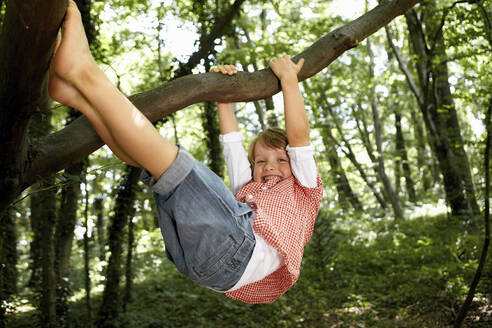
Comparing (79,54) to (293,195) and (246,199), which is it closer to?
(246,199)

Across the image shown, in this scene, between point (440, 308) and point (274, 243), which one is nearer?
point (274, 243)

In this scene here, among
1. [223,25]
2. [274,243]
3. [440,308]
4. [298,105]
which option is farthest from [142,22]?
[440,308]

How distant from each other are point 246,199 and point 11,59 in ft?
4.60

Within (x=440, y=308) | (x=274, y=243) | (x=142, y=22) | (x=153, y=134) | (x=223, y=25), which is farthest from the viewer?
(x=142, y=22)

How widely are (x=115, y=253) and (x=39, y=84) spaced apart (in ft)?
14.7

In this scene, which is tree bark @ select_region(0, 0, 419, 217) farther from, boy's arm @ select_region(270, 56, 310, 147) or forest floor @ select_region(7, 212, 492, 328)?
forest floor @ select_region(7, 212, 492, 328)

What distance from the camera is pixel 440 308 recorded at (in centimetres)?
578

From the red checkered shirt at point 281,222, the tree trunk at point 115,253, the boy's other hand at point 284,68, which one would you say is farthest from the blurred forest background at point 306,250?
the boy's other hand at point 284,68

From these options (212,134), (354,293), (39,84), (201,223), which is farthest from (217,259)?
Result: (212,134)

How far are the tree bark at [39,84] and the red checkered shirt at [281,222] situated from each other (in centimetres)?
56

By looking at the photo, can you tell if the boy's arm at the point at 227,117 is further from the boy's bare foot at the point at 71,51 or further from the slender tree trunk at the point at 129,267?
the slender tree trunk at the point at 129,267

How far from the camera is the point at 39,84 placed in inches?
66.1

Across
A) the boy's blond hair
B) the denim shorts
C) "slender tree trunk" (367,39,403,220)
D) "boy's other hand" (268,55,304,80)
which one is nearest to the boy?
the denim shorts

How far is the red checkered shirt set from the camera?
2.23 meters
